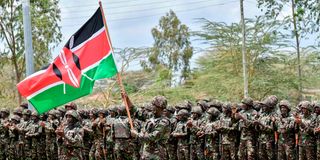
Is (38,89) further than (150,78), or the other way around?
(150,78)

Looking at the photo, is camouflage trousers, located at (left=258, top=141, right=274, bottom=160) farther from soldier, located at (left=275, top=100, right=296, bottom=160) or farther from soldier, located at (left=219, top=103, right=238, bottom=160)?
soldier, located at (left=219, top=103, right=238, bottom=160)

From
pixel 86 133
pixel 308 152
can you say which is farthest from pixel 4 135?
pixel 308 152

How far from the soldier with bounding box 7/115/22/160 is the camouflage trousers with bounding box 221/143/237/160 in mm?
5003

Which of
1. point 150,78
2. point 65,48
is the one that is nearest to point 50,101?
point 65,48

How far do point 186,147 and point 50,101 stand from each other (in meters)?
3.47

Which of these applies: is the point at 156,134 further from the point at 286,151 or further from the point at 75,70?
the point at 286,151

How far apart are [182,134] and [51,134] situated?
128 inches

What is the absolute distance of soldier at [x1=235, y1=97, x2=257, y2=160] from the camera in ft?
34.3

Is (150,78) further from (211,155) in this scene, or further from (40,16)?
(211,155)

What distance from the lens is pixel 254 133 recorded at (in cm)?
1062

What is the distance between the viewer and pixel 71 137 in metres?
9.88

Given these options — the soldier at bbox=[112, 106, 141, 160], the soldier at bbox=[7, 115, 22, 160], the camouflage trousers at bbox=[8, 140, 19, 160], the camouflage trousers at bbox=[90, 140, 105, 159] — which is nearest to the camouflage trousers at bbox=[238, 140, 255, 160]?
the soldier at bbox=[112, 106, 141, 160]

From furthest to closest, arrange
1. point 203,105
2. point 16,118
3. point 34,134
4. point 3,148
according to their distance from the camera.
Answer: point 3,148
point 16,118
point 34,134
point 203,105

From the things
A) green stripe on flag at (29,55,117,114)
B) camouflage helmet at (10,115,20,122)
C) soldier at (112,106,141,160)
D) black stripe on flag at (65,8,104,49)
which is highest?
black stripe on flag at (65,8,104,49)
